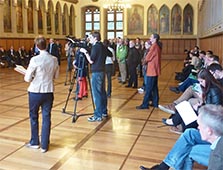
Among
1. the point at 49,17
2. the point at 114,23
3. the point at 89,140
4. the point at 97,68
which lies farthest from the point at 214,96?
the point at 114,23

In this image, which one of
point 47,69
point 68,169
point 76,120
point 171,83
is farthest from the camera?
point 171,83

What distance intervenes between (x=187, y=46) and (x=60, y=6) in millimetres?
9801

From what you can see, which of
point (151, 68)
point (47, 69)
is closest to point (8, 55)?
point (151, 68)

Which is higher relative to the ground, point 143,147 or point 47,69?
point 47,69

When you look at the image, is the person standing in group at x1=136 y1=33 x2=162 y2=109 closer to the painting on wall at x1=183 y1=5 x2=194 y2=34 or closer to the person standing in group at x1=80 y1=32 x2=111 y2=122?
the person standing in group at x1=80 y1=32 x2=111 y2=122

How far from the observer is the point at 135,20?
22.8 m

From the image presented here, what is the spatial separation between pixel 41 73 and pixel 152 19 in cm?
1985

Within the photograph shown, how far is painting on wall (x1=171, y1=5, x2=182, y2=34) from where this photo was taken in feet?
72.6

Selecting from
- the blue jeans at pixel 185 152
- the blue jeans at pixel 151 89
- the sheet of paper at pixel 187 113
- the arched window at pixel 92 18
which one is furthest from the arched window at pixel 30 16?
the blue jeans at pixel 185 152

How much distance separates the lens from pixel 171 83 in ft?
33.4

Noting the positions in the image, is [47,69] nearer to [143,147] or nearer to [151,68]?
[143,147]

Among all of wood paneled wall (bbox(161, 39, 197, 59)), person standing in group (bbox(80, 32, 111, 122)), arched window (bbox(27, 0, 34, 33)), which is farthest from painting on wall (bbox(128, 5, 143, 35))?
person standing in group (bbox(80, 32, 111, 122))

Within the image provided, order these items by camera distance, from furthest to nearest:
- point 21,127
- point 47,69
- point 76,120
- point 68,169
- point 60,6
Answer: point 60,6 → point 76,120 → point 21,127 → point 47,69 → point 68,169

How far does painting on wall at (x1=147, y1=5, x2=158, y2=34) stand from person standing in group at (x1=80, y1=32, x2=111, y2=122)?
59.2 feet
